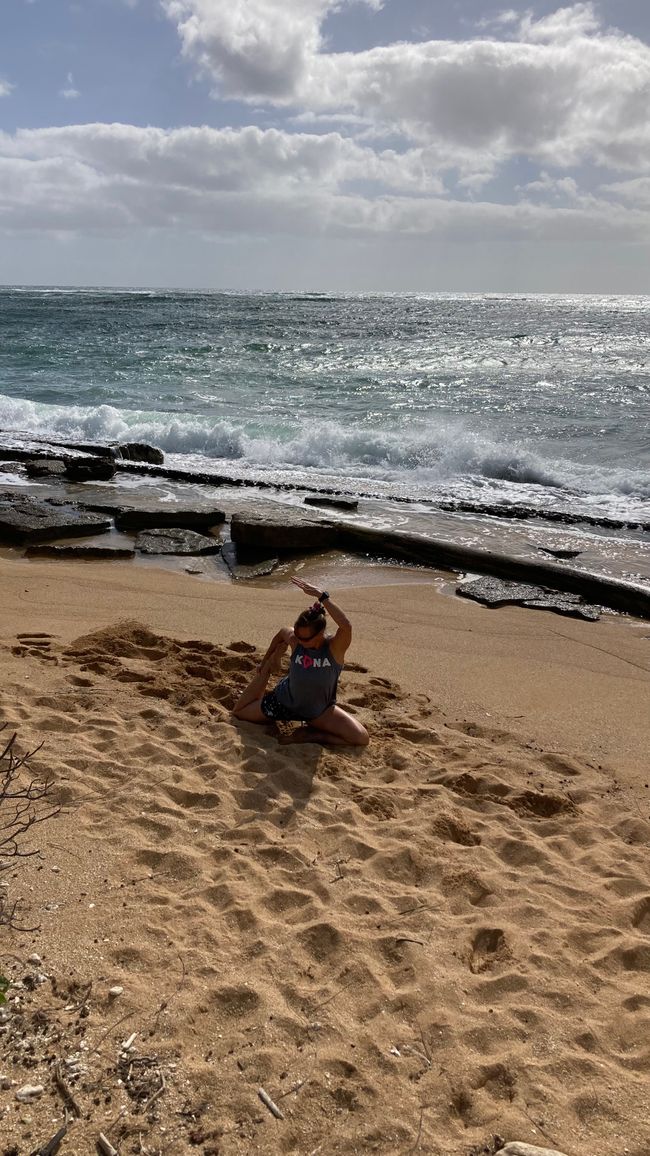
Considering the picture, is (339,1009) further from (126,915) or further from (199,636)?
(199,636)

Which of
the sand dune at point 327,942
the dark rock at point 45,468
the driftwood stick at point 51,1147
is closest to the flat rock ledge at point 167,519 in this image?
the dark rock at point 45,468

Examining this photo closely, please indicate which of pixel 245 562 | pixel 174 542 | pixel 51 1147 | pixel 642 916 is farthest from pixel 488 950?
pixel 174 542

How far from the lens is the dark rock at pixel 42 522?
9430 millimetres

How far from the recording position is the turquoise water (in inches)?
597

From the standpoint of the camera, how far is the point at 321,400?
891 inches

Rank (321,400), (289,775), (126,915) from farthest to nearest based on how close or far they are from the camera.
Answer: (321,400), (289,775), (126,915)

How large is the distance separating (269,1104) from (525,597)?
20.1 feet

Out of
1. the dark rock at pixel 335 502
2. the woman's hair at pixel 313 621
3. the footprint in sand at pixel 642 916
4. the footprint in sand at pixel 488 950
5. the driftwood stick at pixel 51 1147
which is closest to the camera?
the driftwood stick at pixel 51 1147

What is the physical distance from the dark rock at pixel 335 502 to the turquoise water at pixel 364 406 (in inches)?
69.5

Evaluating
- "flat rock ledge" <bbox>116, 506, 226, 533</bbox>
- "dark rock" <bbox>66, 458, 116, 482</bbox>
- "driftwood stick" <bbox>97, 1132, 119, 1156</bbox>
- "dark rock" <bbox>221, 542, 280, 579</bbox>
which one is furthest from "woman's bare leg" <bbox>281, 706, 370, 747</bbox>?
"dark rock" <bbox>66, 458, 116, 482</bbox>

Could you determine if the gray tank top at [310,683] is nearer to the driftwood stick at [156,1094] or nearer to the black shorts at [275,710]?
the black shorts at [275,710]

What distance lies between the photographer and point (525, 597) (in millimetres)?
8094

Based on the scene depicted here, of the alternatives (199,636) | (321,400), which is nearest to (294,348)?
→ (321,400)

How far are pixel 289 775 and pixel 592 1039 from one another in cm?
214
